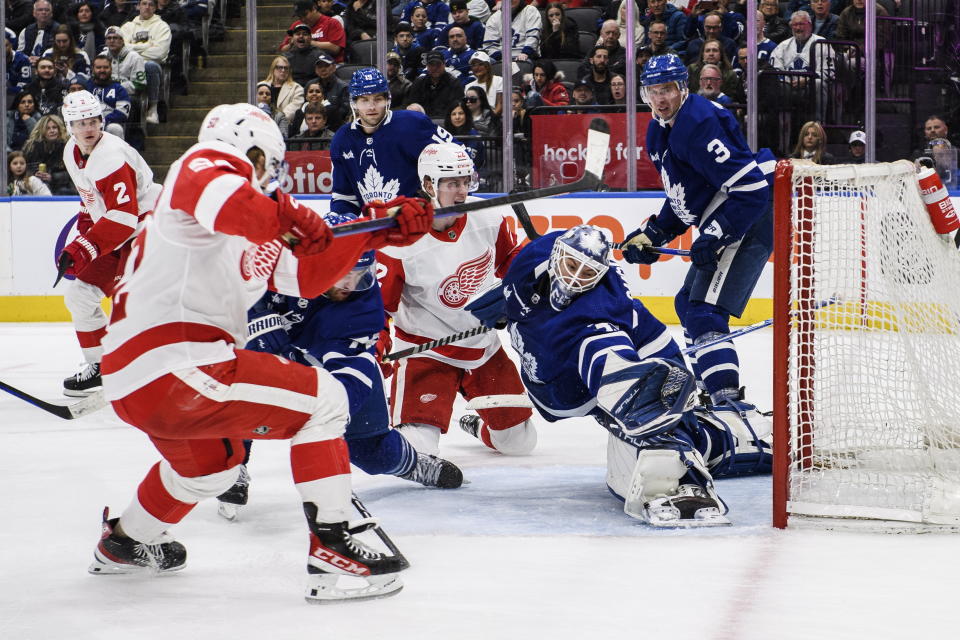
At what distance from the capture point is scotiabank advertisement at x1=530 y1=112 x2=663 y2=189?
6930 millimetres

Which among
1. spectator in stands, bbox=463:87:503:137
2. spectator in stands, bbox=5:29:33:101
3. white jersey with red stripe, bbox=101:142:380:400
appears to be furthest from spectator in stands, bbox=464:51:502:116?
white jersey with red stripe, bbox=101:142:380:400

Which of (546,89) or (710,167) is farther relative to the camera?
(546,89)

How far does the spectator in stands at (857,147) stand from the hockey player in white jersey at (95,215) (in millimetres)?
3660

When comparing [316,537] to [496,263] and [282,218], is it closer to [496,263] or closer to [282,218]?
[282,218]

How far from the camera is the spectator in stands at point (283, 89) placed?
7.38 metres

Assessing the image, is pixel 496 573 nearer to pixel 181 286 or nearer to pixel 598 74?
pixel 181 286

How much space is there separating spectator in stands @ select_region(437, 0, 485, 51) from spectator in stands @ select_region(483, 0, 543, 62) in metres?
0.07

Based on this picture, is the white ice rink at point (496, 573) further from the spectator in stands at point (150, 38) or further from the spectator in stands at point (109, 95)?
the spectator in stands at point (150, 38)

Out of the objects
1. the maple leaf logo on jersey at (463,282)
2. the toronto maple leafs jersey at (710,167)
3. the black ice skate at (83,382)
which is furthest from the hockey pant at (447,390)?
the black ice skate at (83,382)

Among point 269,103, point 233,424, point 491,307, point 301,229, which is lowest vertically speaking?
→ point 233,424

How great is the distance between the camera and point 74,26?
26.0 ft

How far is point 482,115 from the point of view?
7.11 metres

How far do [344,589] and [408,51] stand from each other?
5.32m

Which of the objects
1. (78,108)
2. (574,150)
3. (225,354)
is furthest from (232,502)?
(574,150)
